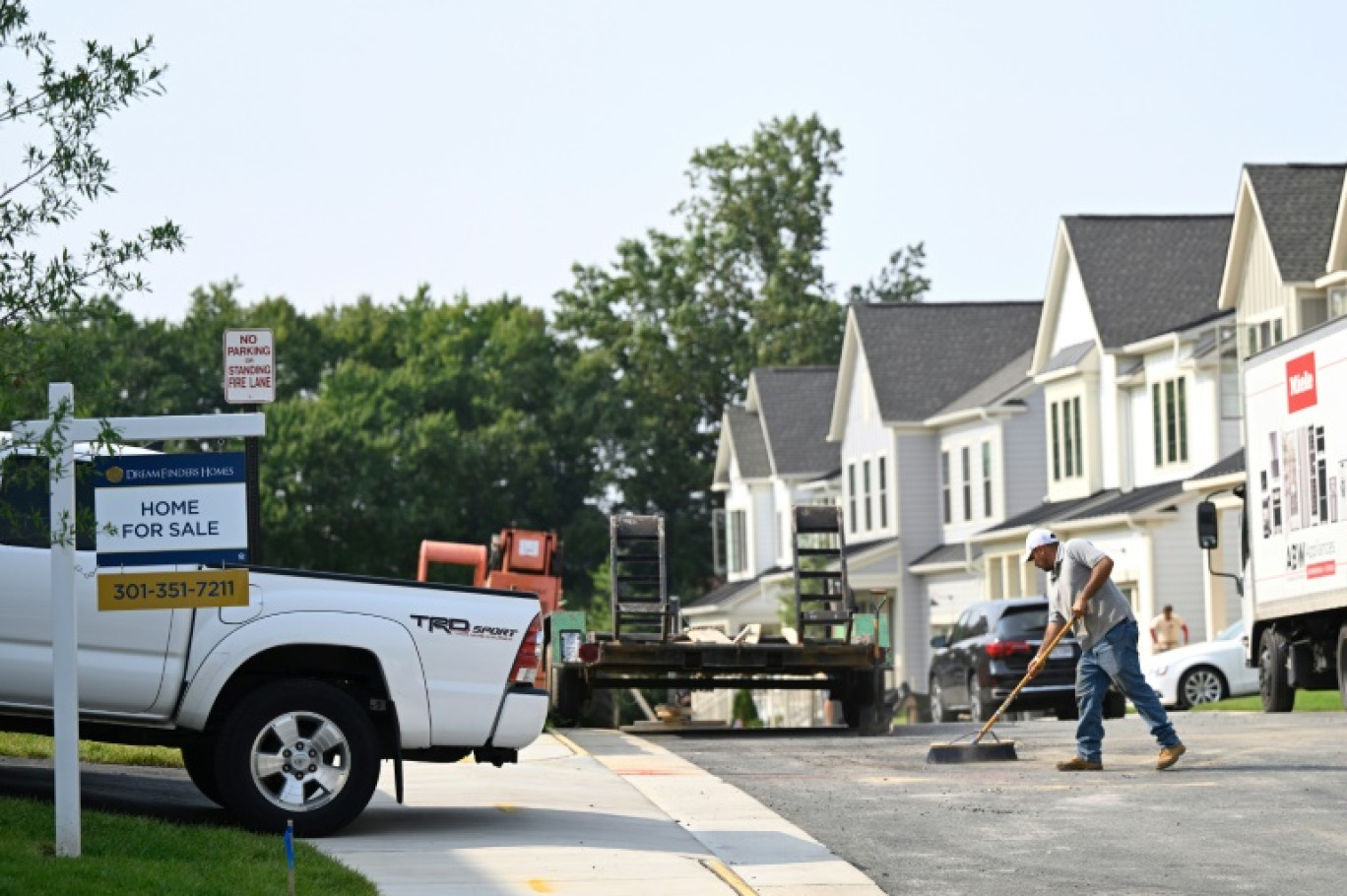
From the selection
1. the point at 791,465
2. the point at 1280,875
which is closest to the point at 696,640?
the point at 1280,875

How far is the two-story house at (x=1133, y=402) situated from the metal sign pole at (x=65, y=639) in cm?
3255

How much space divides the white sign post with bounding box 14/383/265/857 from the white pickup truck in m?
1.16

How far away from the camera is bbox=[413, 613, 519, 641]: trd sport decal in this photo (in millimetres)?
13766

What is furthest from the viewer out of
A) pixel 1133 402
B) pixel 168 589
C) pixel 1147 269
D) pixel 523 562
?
pixel 1147 269

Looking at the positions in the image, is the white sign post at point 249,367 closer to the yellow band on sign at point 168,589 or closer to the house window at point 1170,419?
the yellow band on sign at point 168,589

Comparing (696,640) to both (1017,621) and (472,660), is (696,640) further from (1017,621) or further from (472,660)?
(472,660)

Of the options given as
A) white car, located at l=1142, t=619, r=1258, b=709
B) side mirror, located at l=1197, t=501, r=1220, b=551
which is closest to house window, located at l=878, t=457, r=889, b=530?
white car, located at l=1142, t=619, r=1258, b=709

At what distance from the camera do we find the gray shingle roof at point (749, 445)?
71750 millimetres

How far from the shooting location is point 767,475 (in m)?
71.4

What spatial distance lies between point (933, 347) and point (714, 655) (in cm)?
3733

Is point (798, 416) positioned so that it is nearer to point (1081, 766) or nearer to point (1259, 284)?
point (1259, 284)

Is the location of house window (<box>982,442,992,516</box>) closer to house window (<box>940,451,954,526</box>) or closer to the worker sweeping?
house window (<box>940,451,954,526</box>)

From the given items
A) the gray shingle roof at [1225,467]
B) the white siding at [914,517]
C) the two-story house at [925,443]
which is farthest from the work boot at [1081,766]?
the white siding at [914,517]

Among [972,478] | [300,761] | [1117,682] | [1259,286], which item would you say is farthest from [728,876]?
[972,478]
